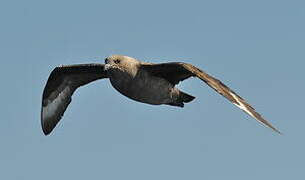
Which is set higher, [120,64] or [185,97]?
[120,64]

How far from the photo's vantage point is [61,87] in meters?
23.5

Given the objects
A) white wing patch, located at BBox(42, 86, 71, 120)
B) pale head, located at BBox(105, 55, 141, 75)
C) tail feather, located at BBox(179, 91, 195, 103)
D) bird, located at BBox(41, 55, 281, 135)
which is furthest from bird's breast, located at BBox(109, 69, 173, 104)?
white wing patch, located at BBox(42, 86, 71, 120)

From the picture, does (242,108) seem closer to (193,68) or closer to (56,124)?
→ (193,68)

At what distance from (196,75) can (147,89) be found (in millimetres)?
2087

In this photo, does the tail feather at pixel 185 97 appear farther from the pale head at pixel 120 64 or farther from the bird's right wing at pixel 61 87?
the bird's right wing at pixel 61 87

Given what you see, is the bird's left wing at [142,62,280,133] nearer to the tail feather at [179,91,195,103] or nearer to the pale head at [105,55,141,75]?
the pale head at [105,55,141,75]

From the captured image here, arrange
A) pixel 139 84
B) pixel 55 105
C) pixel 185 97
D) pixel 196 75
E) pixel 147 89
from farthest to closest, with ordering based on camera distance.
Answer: pixel 55 105, pixel 185 97, pixel 147 89, pixel 139 84, pixel 196 75

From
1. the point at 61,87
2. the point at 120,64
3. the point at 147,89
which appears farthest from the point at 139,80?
the point at 61,87

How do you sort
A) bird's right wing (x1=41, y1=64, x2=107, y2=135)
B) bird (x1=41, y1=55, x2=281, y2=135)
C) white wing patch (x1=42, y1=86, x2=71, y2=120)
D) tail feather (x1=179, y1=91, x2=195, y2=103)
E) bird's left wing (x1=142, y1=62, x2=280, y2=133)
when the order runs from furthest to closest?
white wing patch (x1=42, y1=86, x2=71, y2=120)
bird's right wing (x1=41, y1=64, x2=107, y2=135)
tail feather (x1=179, y1=91, x2=195, y2=103)
bird (x1=41, y1=55, x2=281, y2=135)
bird's left wing (x1=142, y1=62, x2=280, y2=133)

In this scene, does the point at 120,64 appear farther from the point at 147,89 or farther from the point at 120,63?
the point at 147,89

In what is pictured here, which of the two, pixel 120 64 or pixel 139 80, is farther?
pixel 139 80

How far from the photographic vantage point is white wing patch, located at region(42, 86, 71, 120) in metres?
23.7

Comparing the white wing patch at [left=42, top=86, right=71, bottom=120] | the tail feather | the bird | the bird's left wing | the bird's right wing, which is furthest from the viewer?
the white wing patch at [left=42, top=86, right=71, bottom=120]

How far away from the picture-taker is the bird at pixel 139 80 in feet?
57.7
